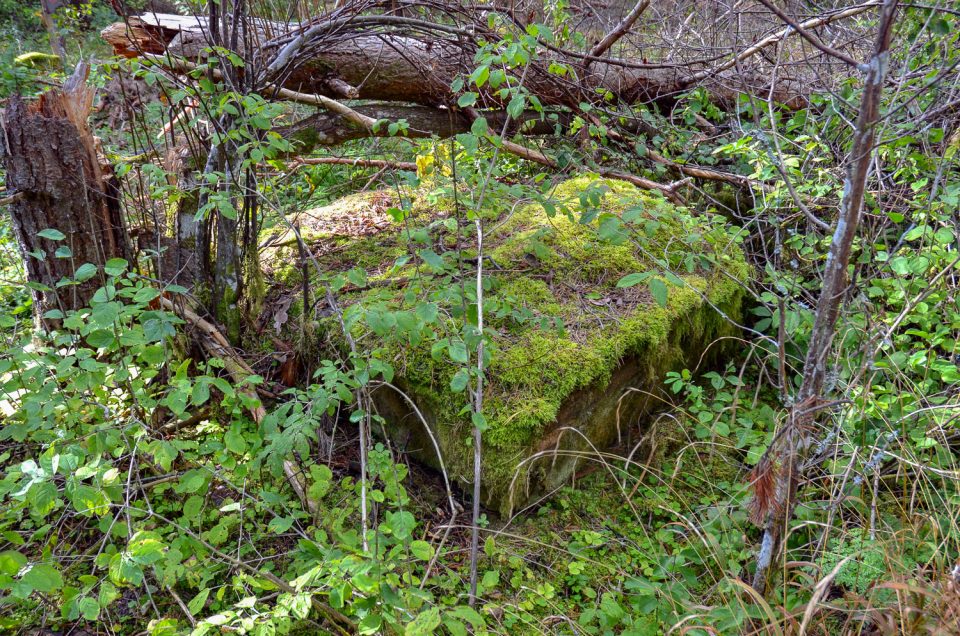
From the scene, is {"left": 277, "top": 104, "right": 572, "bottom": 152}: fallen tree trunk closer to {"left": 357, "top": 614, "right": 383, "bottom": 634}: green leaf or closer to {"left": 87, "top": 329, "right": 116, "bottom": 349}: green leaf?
{"left": 87, "top": 329, "right": 116, "bottom": 349}: green leaf

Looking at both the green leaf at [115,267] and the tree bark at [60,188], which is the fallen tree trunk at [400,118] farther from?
the green leaf at [115,267]

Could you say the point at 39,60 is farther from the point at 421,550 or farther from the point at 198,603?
the point at 421,550

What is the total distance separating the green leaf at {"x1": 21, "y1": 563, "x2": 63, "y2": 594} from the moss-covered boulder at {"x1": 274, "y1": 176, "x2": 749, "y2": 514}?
3.43 feet

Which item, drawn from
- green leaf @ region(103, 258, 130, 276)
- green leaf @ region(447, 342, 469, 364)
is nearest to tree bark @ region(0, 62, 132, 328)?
green leaf @ region(103, 258, 130, 276)

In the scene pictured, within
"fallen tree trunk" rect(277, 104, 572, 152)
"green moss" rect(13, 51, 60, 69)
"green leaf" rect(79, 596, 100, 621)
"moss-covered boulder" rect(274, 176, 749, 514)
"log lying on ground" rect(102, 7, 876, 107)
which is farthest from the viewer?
"green moss" rect(13, 51, 60, 69)

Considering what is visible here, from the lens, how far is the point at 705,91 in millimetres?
4730

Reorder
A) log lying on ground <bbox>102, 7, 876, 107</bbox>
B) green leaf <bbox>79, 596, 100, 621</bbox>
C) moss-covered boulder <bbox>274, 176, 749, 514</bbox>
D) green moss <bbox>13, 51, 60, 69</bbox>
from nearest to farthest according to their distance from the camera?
green leaf <bbox>79, 596, 100, 621</bbox> < moss-covered boulder <bbox>274, 176, 749, 514</bbox> < log lying on ground <bbox>102, 7, 876, 107</bbox> < green moss <bbox>13, 51, 60, 69</bbox>

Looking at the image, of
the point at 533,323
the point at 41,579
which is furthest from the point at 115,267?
the point at 533,323

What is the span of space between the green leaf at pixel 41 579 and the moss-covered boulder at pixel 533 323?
1045mm

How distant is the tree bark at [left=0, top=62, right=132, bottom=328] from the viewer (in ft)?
9.11

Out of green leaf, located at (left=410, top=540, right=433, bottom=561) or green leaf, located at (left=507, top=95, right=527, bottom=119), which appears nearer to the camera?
green leaf, located at (left=410, top=540, right=433, bottom=561)

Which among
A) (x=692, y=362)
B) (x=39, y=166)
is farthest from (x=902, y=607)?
(x=39, y=166)

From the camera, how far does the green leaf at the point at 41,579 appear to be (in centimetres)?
137

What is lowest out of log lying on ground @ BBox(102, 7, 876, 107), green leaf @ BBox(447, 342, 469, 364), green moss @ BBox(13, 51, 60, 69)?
green leaf @ BBox(447, 342, 469, 364)
